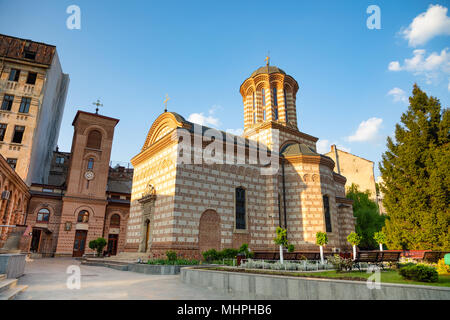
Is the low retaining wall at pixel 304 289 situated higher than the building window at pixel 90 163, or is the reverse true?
the building window at pixel 90 163

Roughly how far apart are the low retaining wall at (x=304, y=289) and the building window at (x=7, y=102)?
29555 mm

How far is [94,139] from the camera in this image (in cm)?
3219

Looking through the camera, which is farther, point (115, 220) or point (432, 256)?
point (115, 220)

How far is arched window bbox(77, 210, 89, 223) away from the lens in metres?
29.0

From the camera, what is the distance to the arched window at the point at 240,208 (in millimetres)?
18203

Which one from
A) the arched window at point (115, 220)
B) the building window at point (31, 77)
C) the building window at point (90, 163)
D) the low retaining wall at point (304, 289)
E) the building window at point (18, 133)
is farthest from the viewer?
the building window at point (90, 163)

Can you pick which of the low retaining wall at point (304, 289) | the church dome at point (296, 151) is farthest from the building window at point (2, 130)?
the low retaining wall at point (304, 289)

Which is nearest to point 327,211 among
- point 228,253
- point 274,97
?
point 228,253

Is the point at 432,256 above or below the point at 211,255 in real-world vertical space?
above

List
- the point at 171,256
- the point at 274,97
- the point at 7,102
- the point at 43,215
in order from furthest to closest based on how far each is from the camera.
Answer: the point at 7,102 < the point at 43,215 < the point at 274,97 < the point at 171,256

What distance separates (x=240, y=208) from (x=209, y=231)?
9.34 ft

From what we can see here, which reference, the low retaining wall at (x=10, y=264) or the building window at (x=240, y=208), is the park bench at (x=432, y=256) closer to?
the building window at (x=240, y=208)

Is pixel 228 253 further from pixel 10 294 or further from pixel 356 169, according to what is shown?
pixel 356 169

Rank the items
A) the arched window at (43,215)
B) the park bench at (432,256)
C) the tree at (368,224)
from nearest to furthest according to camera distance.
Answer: the park bench at (432,256)
the arched window at (43,215)
the tree at (368,224)
